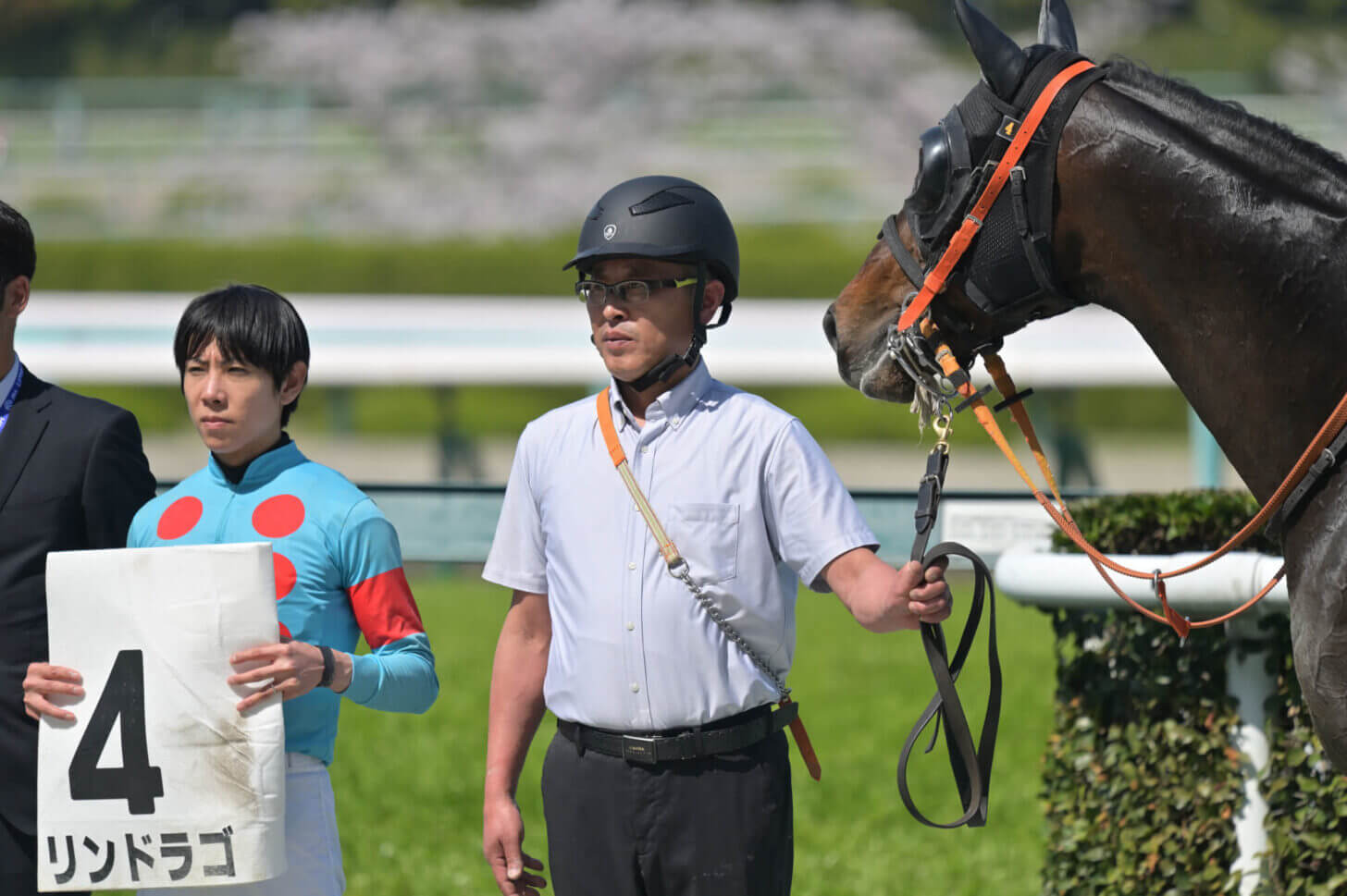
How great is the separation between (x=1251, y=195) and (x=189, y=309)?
72.1 inches

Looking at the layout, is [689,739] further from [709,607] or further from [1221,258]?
[1221,258]

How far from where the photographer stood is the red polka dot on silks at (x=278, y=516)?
9.07ft

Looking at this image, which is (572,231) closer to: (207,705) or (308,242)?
(308,242)

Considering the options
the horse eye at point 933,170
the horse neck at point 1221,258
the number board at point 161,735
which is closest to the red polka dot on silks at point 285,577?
the number board at point 161,735

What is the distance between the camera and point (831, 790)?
18.8 ft

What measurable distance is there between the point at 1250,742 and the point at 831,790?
2299 mm

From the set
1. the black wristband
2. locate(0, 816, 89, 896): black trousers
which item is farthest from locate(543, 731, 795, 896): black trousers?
locate(0, 816, 89, 896): black trousers

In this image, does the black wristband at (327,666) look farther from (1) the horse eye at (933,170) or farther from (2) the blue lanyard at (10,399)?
(1) the horse eye at (933,170)

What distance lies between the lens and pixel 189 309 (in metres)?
2.85

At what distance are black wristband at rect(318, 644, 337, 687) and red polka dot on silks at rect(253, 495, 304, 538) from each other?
249mm

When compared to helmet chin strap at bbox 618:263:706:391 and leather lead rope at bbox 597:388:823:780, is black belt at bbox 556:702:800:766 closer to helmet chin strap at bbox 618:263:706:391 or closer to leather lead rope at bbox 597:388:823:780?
leather lead rope at bbox 597:388:823:780

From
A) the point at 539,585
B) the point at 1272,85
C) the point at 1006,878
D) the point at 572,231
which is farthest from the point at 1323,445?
the point at 1272,85

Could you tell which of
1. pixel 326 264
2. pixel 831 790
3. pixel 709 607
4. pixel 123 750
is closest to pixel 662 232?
pixel 709 607

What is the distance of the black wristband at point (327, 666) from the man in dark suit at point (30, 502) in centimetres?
59
